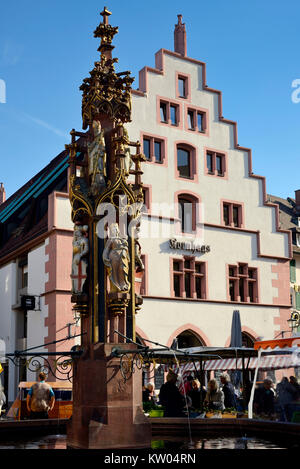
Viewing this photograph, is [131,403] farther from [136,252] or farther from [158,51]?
[158,51]

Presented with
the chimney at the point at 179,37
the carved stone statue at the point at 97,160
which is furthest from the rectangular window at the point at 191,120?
the carved stone statue at the point at 97,160

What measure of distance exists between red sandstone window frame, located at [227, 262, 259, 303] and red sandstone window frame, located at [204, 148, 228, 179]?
154 inches

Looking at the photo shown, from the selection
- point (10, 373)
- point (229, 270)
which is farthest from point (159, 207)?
point (10, 373)

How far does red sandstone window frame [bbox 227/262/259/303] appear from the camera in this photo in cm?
2844

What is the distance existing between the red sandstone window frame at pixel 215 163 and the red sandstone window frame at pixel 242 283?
3.91 metres

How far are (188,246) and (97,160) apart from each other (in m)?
17.7

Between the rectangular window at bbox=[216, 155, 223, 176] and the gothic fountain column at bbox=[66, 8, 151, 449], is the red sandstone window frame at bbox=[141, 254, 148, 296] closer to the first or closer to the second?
the rectangular window at bbox=[216, 155, 223, 176]

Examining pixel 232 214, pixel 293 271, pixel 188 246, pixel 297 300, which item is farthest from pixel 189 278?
pixel 297 300

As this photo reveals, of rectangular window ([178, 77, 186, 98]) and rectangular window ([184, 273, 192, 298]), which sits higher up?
rectangular window ([178, 77, 186, 98])

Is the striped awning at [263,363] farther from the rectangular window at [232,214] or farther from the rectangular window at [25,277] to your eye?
the rectangular window at [232,214]

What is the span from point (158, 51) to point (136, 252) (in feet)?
65.5

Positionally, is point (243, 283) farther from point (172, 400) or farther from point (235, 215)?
point (172, 400)

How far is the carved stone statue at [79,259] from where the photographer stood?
9.16 metres

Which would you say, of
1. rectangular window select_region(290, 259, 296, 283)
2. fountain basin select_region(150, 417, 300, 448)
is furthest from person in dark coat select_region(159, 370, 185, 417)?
rectangular window select_region(290, 259, 296, 283)
